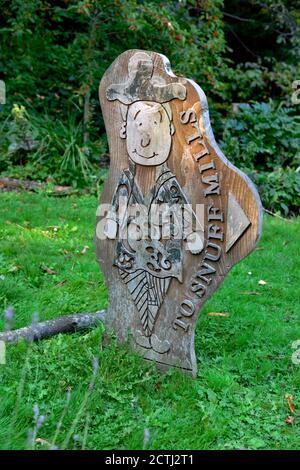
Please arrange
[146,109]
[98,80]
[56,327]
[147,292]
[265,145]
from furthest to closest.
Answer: [98,80] < [265,145] < [56,327] < [147,292] < [146,109]

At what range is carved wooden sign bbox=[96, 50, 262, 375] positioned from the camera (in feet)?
10.4

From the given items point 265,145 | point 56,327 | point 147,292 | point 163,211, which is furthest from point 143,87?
point 265,145

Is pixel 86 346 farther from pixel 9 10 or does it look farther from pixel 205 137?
pixel 9 10

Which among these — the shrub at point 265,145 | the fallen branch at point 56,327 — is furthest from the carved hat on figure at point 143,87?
the shrub at point 265,145

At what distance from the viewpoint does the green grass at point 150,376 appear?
287 centimetres

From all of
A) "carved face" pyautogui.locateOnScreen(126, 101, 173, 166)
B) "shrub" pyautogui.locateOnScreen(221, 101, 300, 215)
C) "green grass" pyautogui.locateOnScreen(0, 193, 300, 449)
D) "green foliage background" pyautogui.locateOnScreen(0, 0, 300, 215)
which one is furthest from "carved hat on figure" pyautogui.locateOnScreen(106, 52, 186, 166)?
"shrub" pyautogui.locateOnScreen(221, 101, 300, 215)

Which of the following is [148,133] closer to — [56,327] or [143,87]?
[143,87]

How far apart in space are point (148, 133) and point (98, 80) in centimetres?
653

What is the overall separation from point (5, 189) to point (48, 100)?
2860 mm

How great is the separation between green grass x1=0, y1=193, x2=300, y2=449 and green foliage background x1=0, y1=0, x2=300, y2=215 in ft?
11.4

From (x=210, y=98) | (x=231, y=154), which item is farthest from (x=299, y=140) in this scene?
(x=210, y=98)

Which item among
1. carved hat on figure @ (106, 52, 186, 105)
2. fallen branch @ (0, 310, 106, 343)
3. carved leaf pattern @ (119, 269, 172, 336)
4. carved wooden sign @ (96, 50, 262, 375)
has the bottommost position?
fallen branch @ (0, 310, 106, 343)

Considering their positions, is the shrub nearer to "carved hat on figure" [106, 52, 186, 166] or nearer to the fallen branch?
the fallen branch

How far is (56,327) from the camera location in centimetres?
394
